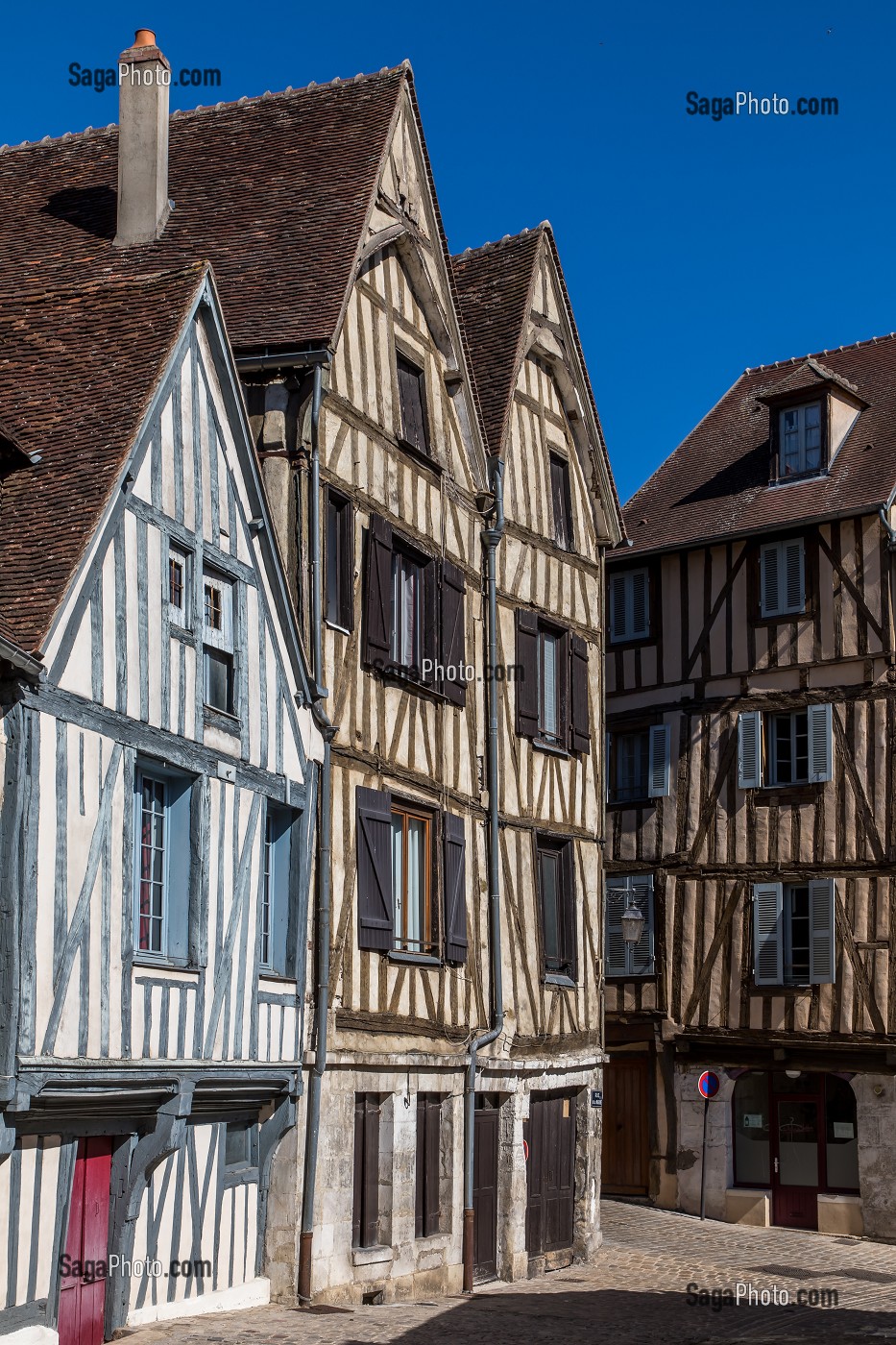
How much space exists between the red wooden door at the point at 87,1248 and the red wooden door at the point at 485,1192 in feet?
19.6

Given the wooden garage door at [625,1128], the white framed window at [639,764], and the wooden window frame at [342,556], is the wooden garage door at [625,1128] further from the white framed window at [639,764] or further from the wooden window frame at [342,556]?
the wooden window frame at [342,556]

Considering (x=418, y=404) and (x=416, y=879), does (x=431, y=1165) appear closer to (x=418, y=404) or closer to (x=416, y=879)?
(x=416, y=879)

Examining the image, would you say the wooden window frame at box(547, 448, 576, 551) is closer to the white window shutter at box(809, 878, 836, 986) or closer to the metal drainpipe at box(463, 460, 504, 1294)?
the metal drainpipe at box(463, 460, 504, 1294)

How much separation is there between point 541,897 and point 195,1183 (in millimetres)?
6776

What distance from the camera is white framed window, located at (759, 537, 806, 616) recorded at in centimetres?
2339

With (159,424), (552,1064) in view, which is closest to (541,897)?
(552,1064)

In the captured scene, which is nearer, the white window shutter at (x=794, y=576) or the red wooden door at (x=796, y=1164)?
the red wooden door at (x=796, y=1164)

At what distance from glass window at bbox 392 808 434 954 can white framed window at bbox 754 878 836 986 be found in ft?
26.5

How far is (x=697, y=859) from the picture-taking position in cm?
2373

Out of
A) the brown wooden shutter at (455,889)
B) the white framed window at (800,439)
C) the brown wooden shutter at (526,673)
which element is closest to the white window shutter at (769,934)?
the white framed window at (800,439)

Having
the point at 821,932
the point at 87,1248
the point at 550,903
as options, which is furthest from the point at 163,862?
the point at 821,932

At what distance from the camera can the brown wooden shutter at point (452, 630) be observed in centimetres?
1644

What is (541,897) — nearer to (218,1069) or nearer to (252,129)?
(218,1069)

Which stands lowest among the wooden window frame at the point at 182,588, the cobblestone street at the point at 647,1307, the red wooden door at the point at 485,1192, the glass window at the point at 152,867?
the cobblestone street at the point at 647,1307
